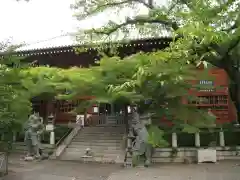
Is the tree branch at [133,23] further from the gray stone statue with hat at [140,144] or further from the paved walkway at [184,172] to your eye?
the paved walkway at [184,172]

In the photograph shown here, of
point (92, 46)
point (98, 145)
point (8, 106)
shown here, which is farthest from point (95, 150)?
point (8, 106)

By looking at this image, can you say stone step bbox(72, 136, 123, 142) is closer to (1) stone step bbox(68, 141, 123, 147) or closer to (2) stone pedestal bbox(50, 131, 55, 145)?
(1) stone step bbox(68, 141, 123, 147)

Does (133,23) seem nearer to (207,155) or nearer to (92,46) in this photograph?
(92,46)

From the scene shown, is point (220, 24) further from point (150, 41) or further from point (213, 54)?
point (150, 41)

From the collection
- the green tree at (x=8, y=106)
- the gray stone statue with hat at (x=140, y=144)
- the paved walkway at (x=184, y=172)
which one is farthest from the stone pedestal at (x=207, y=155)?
the green tree at (x=8, y=106)

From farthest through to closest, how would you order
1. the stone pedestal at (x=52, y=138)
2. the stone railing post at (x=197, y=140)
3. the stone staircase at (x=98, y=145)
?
the stone pedestal at (x=52, y=138) → the stone staircase at (x=98, y=145) → the stone railing post at (x=197, y=140)

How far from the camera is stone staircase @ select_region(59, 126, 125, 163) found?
50.7 feet

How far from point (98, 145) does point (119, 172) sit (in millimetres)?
4186

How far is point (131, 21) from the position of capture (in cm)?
1622

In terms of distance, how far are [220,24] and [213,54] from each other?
2.08m

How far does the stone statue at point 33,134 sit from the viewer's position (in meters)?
15.6

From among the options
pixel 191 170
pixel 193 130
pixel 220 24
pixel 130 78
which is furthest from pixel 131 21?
pixel 191 170

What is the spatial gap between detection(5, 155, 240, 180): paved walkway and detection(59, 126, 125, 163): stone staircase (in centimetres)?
109

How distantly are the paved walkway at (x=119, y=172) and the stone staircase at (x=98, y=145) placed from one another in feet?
3.57
